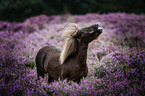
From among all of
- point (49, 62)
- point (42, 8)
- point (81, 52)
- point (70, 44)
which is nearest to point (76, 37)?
point (70, 44)

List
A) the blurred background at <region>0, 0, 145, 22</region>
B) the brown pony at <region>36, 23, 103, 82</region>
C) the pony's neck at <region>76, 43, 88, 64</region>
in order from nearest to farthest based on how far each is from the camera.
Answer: the brown pony at <region>36, 23, 103, 82</region>, the pony's neck at <region>76, 43, 88, 64</region>, the blurred background at <region>0, 0, 145, 22</region>

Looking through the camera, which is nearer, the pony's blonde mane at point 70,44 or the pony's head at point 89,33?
the pony's head at point 89,33

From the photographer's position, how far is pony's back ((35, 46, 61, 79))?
301 cm

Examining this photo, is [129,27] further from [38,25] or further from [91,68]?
[38,25]

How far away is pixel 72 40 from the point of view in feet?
9.12

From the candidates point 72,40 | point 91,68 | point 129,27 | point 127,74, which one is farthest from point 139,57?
point 129,27

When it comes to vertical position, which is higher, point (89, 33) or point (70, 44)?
point (89, 33)

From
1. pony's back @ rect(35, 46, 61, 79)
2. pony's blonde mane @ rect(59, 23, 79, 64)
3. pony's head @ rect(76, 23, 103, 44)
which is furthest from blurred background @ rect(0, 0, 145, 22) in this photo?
pony's head @ rect(76, 23, 103, 44)

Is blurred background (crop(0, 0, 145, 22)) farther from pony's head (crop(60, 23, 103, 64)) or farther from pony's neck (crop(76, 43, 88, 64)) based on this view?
pony's neck (crop(76, 43, 88, 64))

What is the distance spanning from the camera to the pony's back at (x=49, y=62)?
9.86ft

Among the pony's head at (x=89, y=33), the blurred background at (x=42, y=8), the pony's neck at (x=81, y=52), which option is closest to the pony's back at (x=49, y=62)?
the pony's neck at (x=81, y=52)

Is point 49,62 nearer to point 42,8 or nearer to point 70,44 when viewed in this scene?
point 70,44

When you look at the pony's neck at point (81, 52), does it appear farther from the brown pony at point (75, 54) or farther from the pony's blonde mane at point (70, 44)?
the pony's blonde mane at point (70, 44)

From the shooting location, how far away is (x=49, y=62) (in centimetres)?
314
